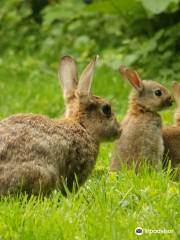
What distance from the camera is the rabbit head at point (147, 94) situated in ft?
27.1

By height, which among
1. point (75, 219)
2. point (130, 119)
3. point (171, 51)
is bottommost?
point (75, 219)

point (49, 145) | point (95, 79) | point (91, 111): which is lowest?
point (49, 145)

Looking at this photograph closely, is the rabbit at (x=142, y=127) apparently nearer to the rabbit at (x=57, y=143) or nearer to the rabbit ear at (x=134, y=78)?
the rabbit ear at (x=134, y=78)

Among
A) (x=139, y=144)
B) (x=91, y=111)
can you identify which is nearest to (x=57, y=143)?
(x=91, y=111)

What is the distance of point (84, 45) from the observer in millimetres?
14586

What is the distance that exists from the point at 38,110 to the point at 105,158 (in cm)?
332

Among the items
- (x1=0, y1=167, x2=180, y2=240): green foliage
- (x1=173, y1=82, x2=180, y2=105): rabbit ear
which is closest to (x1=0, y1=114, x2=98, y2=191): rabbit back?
(x1=0, y1=167, x2=180, y2=240): green foliage

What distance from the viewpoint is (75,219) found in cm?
565

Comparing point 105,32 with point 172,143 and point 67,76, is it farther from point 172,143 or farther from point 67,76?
point 67,76

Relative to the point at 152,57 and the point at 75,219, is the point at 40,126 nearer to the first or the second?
the point at 75,219

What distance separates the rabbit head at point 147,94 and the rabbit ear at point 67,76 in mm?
701

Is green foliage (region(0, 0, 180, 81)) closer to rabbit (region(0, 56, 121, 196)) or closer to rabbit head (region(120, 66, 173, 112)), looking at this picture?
rabbit head (region(120, 66, 173, 112))

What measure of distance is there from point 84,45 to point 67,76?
6957 mm

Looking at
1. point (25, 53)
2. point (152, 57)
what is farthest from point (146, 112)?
point (25, 53)
